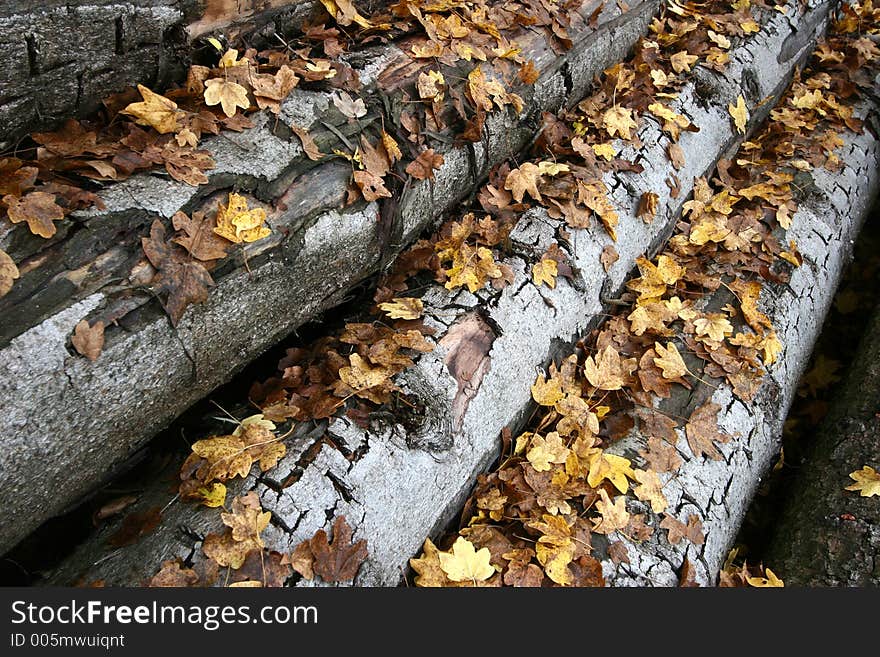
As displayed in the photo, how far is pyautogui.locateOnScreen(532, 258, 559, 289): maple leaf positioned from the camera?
96.9 inches

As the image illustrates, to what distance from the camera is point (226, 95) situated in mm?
2148

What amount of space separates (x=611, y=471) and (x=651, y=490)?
0.14 metres

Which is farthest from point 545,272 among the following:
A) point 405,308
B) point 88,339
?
point 88,339

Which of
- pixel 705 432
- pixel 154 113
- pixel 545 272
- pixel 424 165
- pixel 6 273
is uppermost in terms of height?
pixel 154 113

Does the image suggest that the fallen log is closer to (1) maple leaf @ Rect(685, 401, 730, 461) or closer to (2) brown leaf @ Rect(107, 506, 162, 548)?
(1) maple leaf @ Rect(685, 401, 730, 461)

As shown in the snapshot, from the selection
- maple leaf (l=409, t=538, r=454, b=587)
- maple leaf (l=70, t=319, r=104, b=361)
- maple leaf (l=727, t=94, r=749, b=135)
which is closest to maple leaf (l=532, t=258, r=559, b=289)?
maple leaf (l=409, t=538, r=454, b=587)

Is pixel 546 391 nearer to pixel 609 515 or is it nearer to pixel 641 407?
pixel 641 407

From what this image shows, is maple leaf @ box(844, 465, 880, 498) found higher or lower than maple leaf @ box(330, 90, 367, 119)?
lower

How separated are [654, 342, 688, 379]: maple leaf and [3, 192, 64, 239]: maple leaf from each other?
2020 mm

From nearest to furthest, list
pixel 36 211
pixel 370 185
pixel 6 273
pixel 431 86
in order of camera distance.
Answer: pixel 6 273 < pixel 36 211 < pixel 370 185 < pixel 431 86

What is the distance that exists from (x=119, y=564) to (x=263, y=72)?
160 centimetres

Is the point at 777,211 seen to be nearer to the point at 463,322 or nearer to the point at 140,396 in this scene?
the point at 463,322

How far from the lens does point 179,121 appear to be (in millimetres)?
2074

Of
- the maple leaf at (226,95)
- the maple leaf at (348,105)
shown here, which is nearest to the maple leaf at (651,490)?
the maple leaf at (348,105)
